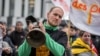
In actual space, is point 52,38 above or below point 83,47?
above

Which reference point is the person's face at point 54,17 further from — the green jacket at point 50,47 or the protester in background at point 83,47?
the protester in background at point 83,47

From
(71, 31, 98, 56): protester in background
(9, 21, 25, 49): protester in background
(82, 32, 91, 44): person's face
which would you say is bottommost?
(9, 21, 25, 49): protester in background

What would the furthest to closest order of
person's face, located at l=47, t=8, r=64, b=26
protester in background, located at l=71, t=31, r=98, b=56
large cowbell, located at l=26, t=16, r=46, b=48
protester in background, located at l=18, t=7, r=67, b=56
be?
protester in background, located at l=71, t=31, r=98, b=56, person's face, located at l=47, t=8, r=64, b=26, protester in background, located at l=18, t=7, r=67, b=56, large cowbell, located at l=26, t=16, r=46, b=48

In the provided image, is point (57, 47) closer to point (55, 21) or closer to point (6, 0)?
point (55, 21)

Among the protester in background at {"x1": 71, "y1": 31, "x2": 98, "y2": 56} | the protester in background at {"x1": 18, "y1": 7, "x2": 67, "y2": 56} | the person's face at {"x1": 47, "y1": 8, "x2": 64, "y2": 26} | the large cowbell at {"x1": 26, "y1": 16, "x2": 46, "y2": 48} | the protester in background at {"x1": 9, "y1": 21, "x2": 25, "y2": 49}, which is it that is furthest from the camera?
the protester in background at {"x1": 9, "y1": 21, "x2": 25, "y2": 49}

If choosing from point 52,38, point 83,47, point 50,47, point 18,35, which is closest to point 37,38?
point 50,47

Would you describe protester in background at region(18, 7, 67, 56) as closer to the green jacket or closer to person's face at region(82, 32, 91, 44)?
the green jacket

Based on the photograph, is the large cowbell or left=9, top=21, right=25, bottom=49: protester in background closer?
the large cowbell

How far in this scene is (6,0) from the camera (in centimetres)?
4462

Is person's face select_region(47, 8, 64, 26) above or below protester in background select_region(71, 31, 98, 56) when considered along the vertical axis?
above

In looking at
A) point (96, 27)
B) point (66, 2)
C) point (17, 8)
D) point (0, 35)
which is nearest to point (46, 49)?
point (0, 35)

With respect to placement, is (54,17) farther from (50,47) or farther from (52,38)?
(50,47)

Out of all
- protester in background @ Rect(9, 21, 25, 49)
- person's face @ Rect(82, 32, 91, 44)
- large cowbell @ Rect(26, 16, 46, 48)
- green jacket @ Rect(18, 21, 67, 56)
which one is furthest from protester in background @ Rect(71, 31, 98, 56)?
large cowbell @ Rect(26, 16, 46, 48)

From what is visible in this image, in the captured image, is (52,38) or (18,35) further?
(18,35)
